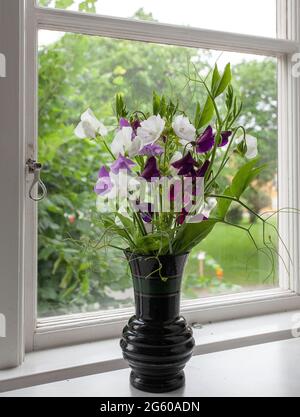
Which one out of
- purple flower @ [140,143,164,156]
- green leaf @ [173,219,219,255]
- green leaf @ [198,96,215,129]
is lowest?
green leaf @ [173,219,219,255]

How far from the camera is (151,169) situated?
951 millimetres

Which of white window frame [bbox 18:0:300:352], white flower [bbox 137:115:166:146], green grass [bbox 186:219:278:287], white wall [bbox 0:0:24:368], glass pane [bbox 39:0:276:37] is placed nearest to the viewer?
white flower [bbox 137:115:166:146]

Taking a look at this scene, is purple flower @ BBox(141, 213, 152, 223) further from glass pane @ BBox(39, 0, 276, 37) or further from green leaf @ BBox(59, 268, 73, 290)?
glass pane @ BBox(39, 0, 276, 37)

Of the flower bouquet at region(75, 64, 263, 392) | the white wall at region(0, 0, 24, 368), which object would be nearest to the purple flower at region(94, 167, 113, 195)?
the flower bouquet at region(75, 64, 263, 392)

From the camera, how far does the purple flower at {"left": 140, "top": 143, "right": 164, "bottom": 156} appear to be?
95 centimetres

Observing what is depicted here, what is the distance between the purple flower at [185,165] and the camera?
0.95 meters

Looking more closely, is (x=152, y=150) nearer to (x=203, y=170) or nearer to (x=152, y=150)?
(x=152, y=150)

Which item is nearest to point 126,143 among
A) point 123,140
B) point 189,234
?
point 123,140

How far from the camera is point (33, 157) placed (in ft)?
3.79

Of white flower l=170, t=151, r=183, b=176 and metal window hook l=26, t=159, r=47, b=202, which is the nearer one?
white flower l=170, t=151, r=183, b=176

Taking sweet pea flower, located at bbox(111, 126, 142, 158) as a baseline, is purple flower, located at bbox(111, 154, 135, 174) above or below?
below

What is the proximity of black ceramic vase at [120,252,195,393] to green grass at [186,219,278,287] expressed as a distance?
39 centimetres
